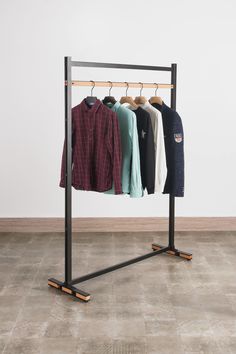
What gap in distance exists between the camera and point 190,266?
4254mm

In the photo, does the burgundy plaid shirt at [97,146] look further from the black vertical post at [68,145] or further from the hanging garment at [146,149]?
the hanging garment at [146,149]

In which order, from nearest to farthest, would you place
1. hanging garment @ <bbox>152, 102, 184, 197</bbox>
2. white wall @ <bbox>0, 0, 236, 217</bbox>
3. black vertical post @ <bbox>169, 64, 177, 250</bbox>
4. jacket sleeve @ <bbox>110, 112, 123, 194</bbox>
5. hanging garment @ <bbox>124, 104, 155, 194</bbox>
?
1. jacket sleeve @ <bbox>110, 112, 123, 194</bbox>
2. hanging garment @ <bbox>124, 104, 155, 194</bbox>
3. hanging garment @ <bbox>152, 102, 184, 197</bbox>
4. black vertical post @ <bbox>169, 64, 177, 250</bbox>
5. white wall @ <bbox>0, 0, 236, 217</bbox>

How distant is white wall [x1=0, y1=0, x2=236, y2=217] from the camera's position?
5.14 m

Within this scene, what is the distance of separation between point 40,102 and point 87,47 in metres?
0.79

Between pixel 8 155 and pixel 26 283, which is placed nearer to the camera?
pixel 26 283

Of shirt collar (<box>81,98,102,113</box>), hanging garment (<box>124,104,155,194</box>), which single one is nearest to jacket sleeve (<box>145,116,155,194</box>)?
hanging garment (<box>124,104,155,194</box>)

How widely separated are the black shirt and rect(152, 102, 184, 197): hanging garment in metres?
0.28

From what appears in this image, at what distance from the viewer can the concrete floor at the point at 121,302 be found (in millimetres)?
2846

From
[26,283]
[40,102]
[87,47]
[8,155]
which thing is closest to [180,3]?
[87,47]

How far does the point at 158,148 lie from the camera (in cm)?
402

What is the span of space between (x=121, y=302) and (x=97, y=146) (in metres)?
1.18

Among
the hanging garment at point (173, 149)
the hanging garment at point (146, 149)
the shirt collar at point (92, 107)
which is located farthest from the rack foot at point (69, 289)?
the shirt collar at point (92, 107)

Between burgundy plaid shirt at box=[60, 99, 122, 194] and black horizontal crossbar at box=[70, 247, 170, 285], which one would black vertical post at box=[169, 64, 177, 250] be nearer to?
black horizontal crossbar at box=[70, 247, 170, 285]

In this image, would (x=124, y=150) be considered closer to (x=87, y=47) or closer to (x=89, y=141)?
(x=89, y=141)
